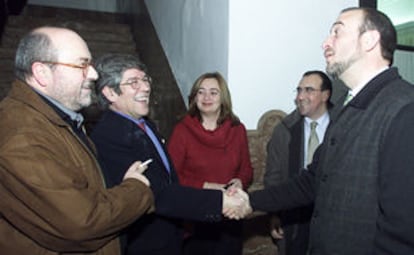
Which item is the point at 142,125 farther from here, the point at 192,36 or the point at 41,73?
the point at 192,36

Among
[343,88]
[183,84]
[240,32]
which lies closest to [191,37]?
[183,84]

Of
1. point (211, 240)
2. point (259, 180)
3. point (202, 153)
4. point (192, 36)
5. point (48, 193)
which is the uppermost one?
point (192, 36)

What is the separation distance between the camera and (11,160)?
127 centimetres

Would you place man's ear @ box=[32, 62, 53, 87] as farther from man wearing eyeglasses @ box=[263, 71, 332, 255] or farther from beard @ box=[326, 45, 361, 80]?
man wearing eyeglasses @ box=[263, 71, 332, 255]

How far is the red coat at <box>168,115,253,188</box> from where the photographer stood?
2.67m

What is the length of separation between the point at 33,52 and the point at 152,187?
33.6 inches

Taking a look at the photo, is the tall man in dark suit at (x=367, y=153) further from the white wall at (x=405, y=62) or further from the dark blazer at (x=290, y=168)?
the white wall at (x=405, y=62)

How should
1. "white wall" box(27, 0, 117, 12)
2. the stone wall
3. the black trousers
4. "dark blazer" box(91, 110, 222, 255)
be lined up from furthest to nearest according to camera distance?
"white wall" box(27, 0, 117, 12) → the stone wall → the black trousers → "dark blazer" box(91, 110, 222, 255)

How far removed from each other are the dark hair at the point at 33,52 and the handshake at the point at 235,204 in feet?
4.27

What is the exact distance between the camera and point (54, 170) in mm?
1319

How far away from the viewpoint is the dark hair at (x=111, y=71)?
2.08 meters

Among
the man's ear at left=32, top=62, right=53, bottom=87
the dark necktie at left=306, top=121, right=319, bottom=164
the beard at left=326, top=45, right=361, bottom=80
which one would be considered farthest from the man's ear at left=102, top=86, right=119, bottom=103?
the dark necktie at left=306, top=121, right=319, bottom=164

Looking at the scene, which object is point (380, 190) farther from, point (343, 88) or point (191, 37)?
point (191, 37)

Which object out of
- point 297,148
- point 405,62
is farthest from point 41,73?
point 405,62
